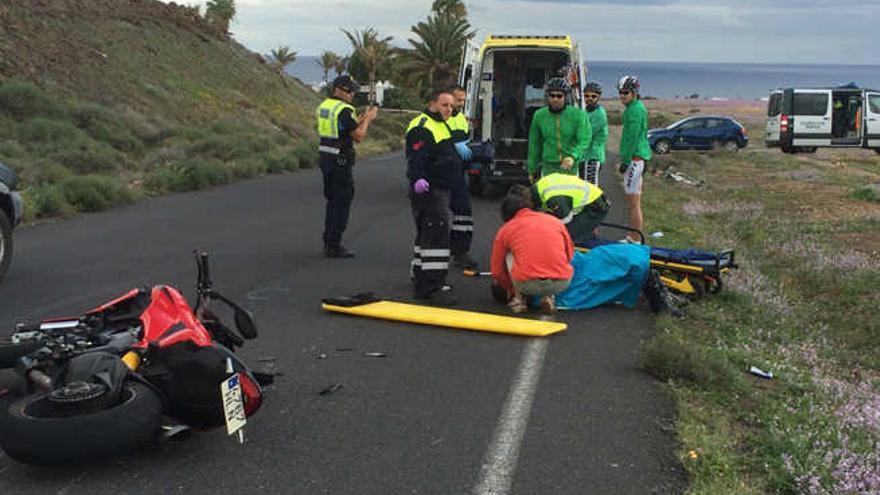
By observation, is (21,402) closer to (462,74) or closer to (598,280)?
(598,280)

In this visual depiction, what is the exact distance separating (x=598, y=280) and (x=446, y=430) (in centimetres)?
303

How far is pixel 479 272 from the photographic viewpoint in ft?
27.8

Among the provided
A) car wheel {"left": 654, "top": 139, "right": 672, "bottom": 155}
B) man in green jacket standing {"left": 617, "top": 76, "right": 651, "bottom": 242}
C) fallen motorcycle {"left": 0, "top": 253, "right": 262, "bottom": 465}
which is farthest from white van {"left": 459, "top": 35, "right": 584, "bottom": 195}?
car wheel {"left": 654, "top": 139, "right": 672, "bottom": 155}

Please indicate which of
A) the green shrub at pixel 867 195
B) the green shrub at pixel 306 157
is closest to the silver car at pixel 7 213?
the green shrub at pixel 867 195

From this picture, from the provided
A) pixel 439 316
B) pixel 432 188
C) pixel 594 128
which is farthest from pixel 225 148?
pixel 439 316

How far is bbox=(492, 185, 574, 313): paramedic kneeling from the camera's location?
21.6ft

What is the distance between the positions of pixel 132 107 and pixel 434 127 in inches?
908

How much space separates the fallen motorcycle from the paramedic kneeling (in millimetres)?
2683

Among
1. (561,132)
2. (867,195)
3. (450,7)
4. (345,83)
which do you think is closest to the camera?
(345,83)

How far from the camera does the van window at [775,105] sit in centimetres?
2925

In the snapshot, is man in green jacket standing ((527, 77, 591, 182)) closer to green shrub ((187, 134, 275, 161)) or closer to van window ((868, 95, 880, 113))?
green shrub ((187, 134, 275, 161))

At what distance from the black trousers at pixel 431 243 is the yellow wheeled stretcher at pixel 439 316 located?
29 centimetres

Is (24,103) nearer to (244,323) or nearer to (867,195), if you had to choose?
(867,195)

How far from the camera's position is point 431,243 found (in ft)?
23.8
